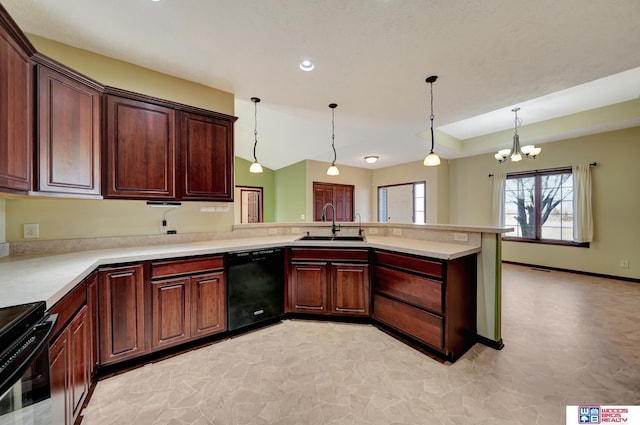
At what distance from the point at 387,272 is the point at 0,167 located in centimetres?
297

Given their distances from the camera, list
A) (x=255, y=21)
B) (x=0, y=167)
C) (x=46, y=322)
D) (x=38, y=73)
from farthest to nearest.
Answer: (x=255, y=21) → (x=38, y=73) → (x=0, y=167) → (x=46, y=322)

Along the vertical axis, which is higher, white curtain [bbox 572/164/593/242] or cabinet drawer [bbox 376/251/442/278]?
white curtain [bbox 572/164/593/242]

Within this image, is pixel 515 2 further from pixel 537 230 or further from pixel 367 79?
pixel 537 230

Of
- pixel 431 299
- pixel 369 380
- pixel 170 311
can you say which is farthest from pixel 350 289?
pixel 170 311

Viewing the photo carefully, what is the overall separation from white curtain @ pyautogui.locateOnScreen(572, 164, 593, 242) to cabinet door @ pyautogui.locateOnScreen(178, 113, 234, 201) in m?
6.53

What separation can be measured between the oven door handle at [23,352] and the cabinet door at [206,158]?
1.70 meters

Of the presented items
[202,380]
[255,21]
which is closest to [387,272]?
[202,380]

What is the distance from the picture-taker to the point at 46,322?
1.07 m

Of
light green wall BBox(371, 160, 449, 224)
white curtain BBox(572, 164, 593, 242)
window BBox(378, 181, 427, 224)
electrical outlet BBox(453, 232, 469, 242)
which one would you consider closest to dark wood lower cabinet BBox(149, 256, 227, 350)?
electrical outlet BBox(453, 232, 469, 242)

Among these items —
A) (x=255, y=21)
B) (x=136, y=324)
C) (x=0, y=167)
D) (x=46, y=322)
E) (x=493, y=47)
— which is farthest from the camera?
(x=493, y=47)

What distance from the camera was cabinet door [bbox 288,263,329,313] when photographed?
291 cm

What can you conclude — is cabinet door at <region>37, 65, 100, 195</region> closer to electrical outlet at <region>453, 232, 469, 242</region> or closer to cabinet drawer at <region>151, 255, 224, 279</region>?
cabinet drawer at <region>151, 255, 224, 279</region>

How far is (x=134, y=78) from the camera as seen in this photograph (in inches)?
101

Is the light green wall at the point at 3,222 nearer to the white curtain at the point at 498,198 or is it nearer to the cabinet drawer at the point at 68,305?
the cabinet drawer at the point at 68,305
